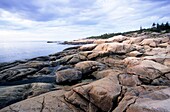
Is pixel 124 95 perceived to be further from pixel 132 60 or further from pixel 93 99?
pixel 132 60

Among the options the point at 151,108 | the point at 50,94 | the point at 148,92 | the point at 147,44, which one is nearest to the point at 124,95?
the point at 148,92

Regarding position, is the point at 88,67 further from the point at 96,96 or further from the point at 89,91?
the point at 96,96

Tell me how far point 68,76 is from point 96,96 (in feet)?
25.9

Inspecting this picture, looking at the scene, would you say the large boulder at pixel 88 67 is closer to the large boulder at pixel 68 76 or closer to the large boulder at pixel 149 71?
the large boulder at pixel 68 76

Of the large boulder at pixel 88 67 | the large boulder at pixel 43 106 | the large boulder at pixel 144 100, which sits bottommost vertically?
the large boulder at pixel 88 67

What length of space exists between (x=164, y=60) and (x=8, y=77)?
17.8 m

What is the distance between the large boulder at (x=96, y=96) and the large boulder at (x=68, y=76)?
600 cm

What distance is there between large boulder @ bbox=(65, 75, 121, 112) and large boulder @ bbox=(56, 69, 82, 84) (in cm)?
600

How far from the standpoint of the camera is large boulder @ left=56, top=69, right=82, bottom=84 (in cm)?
1977

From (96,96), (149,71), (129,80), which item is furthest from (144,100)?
(149,71)

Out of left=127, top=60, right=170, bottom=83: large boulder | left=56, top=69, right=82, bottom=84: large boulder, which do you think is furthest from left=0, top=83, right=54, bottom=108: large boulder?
left=127, top=60, right=170, bottom=83: large boulder

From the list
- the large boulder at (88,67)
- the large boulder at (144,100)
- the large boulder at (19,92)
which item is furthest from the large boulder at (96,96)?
the large boulder at (88,67)

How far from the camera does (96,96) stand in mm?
12477

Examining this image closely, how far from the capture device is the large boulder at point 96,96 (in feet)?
40.0
